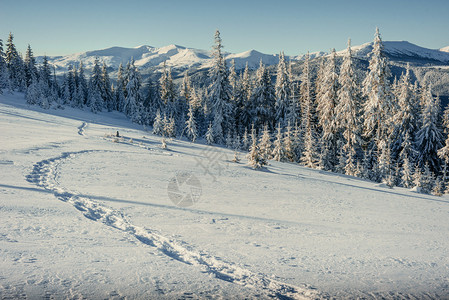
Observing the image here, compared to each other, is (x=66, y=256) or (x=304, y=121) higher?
(x=304, y=121)

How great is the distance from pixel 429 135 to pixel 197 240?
4390 cm

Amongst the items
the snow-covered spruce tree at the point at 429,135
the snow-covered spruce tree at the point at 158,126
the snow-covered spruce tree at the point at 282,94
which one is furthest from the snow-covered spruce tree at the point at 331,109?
the snow-covered spruce tree at the point at 158,126

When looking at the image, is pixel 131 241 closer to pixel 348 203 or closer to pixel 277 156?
pixel 348 203

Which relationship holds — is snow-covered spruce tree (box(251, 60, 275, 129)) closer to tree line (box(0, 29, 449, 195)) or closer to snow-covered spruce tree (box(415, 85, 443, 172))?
tree line (box(0, 29, 449, 195))

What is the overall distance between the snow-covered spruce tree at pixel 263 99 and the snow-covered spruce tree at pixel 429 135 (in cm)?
2259

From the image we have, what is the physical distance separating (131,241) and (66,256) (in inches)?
44.7

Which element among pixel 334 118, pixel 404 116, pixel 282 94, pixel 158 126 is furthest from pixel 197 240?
pixel 404 116

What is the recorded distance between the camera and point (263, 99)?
4509cm

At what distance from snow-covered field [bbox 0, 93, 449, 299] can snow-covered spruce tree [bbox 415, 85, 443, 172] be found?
33328mm

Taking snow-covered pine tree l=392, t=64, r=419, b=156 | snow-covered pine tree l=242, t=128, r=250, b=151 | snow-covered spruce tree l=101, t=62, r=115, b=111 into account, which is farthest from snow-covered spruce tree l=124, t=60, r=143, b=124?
snow-covered pine tree l=392, t=64, r=419, b=156

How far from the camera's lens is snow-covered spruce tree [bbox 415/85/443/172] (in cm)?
3612

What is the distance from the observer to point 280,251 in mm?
5254

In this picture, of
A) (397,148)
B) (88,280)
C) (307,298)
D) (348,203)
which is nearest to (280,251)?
(307,298)

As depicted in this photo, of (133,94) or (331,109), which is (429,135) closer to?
(331,109)
